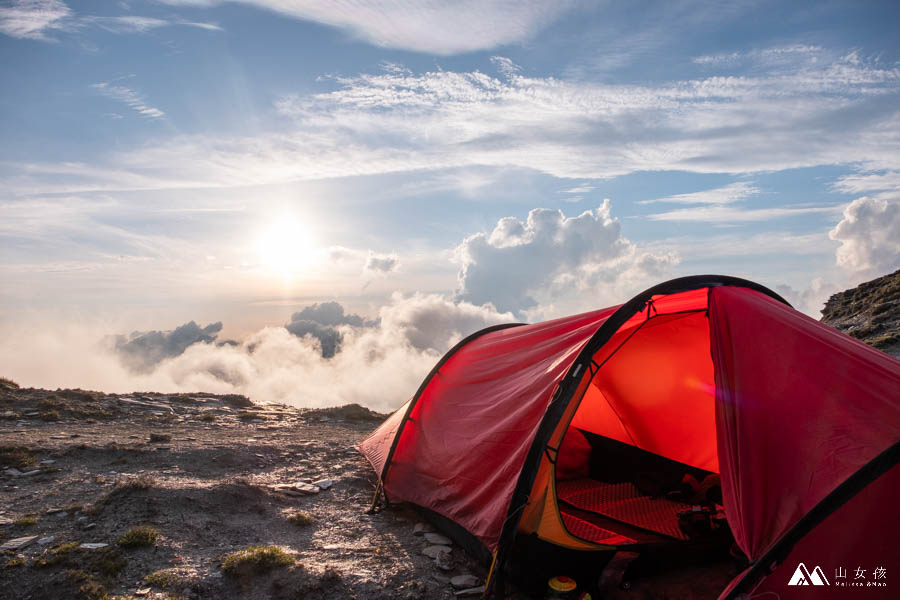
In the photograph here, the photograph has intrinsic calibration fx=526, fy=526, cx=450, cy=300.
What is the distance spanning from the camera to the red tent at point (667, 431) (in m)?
4.46

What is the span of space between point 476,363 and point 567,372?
2551mm

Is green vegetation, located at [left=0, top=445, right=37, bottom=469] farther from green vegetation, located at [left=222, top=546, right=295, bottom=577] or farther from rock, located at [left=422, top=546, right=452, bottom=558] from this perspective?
rock, located at [left=422, top=546, right=452, bottom=558]

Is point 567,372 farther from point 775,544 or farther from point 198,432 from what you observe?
point 198,432

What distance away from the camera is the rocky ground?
5797mm

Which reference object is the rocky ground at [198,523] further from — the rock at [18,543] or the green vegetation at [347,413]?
the green vegetation at [347,413]

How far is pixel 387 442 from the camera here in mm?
9602

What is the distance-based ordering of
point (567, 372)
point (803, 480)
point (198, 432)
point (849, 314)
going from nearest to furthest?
point (803, 480)
point (567, 372)
point (198, 432)
point (849, 314)

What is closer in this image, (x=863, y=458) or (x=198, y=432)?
(x=863, y=458)

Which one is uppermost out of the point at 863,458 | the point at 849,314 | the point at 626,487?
the point at 849,314

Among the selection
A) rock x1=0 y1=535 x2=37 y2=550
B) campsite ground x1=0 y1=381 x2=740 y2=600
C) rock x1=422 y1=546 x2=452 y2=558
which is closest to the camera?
campsite ground x1=0 y1=381 x2=740 y2=600

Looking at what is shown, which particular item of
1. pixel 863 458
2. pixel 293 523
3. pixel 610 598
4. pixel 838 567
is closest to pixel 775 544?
pixel 838 567

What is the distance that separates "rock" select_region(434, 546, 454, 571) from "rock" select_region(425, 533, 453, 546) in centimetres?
30

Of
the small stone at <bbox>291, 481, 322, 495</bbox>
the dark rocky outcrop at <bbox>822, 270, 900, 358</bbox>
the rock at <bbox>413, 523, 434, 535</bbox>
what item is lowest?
the small stone at <bbox>291, 481, 322, 495</bbox>

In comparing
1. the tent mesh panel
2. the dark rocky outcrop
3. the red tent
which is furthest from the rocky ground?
the dark rocky outcrop
